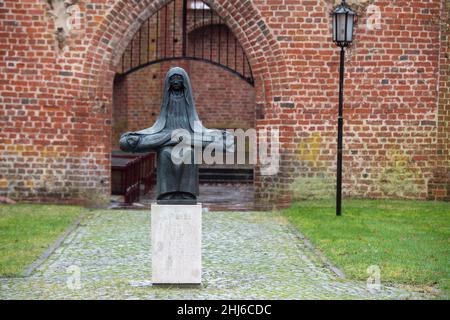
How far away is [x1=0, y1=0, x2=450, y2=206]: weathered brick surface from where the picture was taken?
1409 centimetres

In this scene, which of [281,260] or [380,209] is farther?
[380,209]

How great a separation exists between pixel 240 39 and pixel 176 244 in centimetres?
737

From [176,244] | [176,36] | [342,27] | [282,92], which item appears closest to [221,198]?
[282,92]

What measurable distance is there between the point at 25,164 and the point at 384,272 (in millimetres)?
7820

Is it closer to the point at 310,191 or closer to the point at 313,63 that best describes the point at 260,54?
the point at 313,63

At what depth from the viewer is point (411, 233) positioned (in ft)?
35.5

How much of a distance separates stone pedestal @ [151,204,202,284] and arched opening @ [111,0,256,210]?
12820mm

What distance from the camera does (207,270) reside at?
8.55 metres

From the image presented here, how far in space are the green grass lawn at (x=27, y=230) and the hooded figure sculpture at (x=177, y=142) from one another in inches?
70.3

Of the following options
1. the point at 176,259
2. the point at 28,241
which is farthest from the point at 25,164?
the point at 176,259

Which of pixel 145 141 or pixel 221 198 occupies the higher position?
pixel 145 141

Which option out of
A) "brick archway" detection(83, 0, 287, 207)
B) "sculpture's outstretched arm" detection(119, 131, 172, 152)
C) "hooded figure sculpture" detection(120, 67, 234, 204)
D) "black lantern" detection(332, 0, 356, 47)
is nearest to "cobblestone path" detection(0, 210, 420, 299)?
"hooded figure sculpture" detection(120, 67, 234, 204)

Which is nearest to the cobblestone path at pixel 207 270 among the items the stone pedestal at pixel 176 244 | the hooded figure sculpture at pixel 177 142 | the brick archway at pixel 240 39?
the stone pedestal at pixel 176 244

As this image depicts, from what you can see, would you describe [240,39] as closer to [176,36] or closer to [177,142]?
[177,142]
